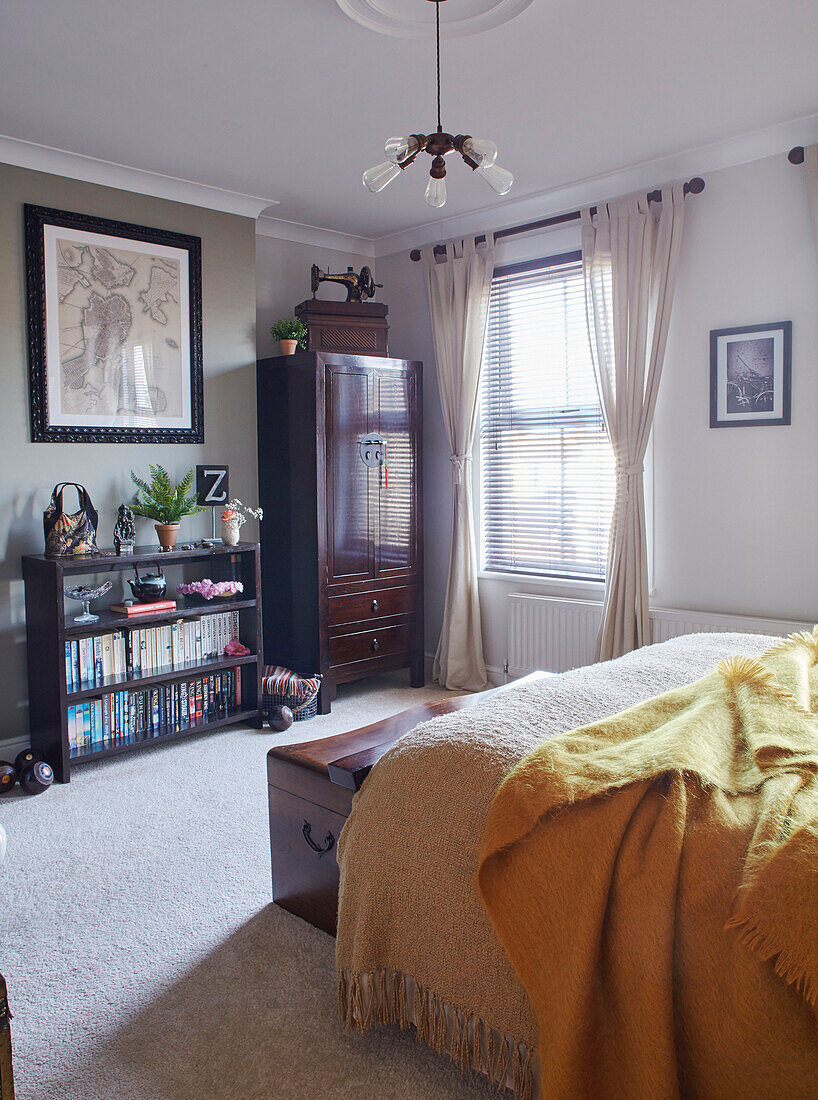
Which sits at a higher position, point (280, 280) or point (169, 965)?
point (280, 280)

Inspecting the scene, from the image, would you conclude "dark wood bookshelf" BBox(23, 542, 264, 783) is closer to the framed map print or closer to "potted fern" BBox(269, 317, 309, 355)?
the framed map print

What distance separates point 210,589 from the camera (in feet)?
12.8

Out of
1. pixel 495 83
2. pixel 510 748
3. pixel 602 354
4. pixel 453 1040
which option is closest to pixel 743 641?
pixel 510 748

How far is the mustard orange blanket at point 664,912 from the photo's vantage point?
3.99 ft

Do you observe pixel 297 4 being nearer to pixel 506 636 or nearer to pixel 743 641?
pixel 743 641

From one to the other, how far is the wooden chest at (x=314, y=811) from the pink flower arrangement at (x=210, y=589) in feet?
5.42

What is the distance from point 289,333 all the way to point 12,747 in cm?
246

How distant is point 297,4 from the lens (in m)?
2.44

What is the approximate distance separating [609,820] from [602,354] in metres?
3.05

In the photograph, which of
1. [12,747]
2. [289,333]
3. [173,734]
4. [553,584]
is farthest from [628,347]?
[12,747]

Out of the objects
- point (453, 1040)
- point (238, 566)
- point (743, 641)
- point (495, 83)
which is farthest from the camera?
point (238, 566)

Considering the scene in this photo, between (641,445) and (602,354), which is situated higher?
(602,354)

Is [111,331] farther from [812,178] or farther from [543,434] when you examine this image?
[812,178]

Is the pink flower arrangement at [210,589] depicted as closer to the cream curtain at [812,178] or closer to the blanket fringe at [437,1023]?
the blanket fringe at [437,1023]
